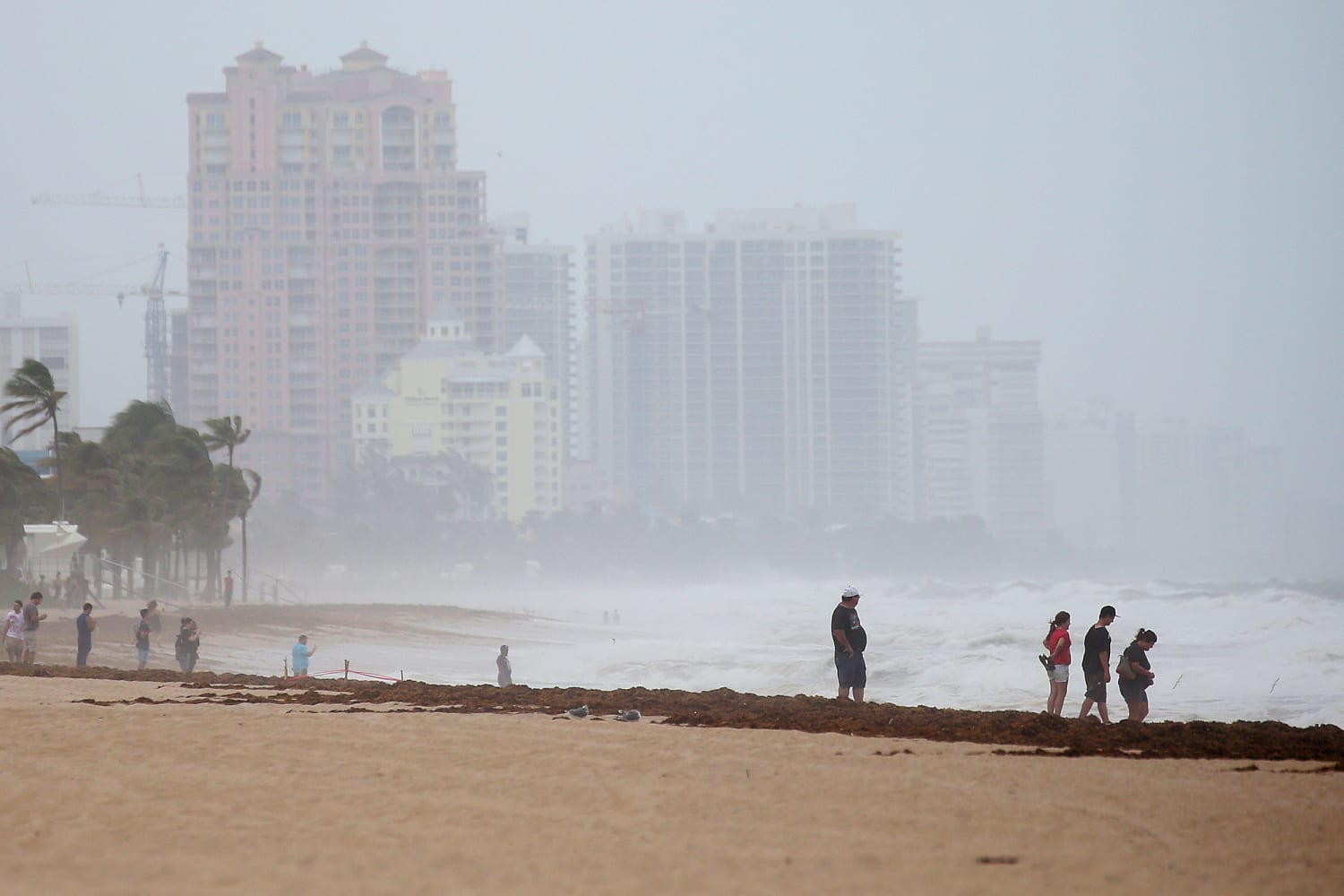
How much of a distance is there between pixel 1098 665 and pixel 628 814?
733 centimetres

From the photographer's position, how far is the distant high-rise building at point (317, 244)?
170875 mm

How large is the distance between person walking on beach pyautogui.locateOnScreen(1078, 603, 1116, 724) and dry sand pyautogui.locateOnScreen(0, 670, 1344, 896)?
128 inches

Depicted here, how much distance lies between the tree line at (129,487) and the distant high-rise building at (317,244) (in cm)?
11882

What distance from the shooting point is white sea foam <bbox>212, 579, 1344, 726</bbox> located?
88.8 feet

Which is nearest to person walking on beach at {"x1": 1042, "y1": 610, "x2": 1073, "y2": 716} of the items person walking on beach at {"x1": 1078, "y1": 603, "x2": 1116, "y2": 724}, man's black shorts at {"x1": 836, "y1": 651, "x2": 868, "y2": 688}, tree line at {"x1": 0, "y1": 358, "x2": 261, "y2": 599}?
person walking on beach at {"x1": 1078, "y1": 603, "x2": 1116, "y2": 724}

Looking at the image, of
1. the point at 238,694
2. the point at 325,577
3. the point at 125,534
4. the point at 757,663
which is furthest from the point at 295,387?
the point at 238,694

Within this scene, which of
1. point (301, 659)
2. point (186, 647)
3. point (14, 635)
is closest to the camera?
point (14, 635)

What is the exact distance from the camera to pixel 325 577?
389 feet

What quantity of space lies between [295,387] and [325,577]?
5952 cm

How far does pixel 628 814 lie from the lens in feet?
29.6

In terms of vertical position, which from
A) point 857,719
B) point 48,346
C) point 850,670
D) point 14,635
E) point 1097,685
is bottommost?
point 857,719

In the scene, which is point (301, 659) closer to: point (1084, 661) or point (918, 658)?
point (1084, 661)

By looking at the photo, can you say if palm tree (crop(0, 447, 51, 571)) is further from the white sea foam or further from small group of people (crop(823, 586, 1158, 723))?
small group of people (crop(823, 586, 1158, 723))

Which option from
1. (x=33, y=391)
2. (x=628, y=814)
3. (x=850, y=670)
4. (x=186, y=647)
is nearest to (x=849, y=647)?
(x=850, y=670)
